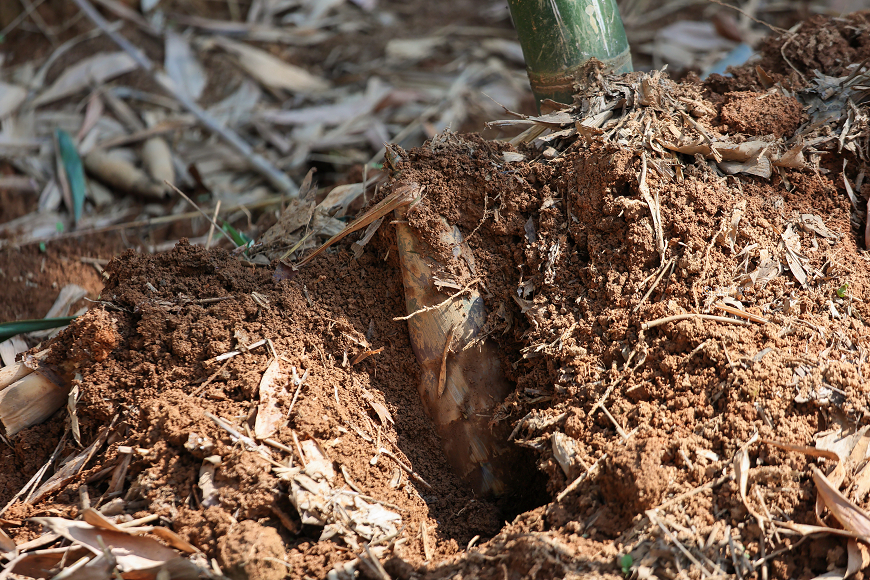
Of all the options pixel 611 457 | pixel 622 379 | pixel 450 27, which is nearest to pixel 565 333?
pixel 622 379

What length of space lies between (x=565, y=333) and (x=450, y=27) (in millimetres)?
3973

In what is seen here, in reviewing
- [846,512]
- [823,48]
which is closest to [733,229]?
[846,512]

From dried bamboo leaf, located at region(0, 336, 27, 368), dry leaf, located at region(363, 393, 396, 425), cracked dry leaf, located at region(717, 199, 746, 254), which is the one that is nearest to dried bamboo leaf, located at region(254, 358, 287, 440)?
dry leaf, located at region(363, 393, 396, 425)

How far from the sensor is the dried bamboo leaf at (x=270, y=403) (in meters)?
1.49

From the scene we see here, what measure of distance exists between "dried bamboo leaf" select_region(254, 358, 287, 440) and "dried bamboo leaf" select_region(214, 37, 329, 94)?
10.4 feet

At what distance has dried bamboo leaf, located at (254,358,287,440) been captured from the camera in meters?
1.49

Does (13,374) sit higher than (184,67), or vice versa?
(184,67)

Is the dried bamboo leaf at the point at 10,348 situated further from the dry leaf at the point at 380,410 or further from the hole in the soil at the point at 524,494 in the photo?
the hole in the soil at the point at 524,494

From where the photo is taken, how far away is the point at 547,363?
163 centimetres

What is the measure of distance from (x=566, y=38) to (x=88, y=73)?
11.8ft

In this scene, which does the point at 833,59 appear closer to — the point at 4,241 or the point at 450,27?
the point at 450,27

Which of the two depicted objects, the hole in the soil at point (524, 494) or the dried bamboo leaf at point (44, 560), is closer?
the dried bamboo leaf at point (44, 560)

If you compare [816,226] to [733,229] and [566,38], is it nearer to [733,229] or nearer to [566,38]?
[733,229]

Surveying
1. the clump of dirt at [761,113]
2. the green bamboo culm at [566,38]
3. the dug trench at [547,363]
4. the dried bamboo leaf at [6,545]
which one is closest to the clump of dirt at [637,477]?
the dug trench at [547,363]
